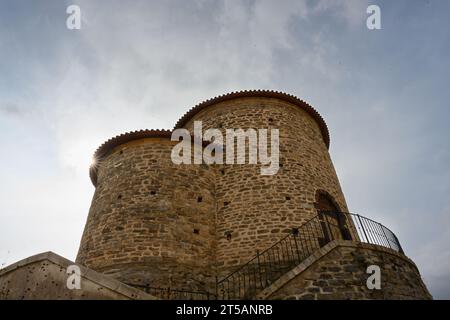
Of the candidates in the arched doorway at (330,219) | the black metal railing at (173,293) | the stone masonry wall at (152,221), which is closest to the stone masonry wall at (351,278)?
the arched doorway at (330,219)

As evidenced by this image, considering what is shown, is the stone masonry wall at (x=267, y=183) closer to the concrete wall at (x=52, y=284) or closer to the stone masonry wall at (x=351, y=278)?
the stone masonry wall at (x=351, y=278)

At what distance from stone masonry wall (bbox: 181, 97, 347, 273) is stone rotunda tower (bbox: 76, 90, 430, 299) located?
0.04 m

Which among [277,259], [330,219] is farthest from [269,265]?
[330,219]

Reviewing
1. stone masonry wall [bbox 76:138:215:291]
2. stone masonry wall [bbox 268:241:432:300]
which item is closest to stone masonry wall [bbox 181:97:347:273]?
stone masonry wall [bbox 76:138:215:291]

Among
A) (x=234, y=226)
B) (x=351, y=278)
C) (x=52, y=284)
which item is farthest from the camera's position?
(x=234, y=226)

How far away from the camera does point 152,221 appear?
28.5ft

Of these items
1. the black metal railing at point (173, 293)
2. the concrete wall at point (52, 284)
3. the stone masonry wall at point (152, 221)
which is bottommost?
the black metal railing at point (173, 293)

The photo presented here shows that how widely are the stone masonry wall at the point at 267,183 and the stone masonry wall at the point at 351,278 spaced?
8.82ft

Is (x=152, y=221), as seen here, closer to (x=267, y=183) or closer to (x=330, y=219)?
(x=267, y=183)

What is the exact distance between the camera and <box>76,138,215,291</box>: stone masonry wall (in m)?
7.97

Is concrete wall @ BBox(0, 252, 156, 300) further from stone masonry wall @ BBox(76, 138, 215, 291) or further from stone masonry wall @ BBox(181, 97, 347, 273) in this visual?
stone masonry wall @ BBox(181, 97, 347, 273)

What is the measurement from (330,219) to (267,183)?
2.44 m

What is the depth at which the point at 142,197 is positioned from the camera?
9.15 meters

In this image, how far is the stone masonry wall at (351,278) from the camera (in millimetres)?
5801
